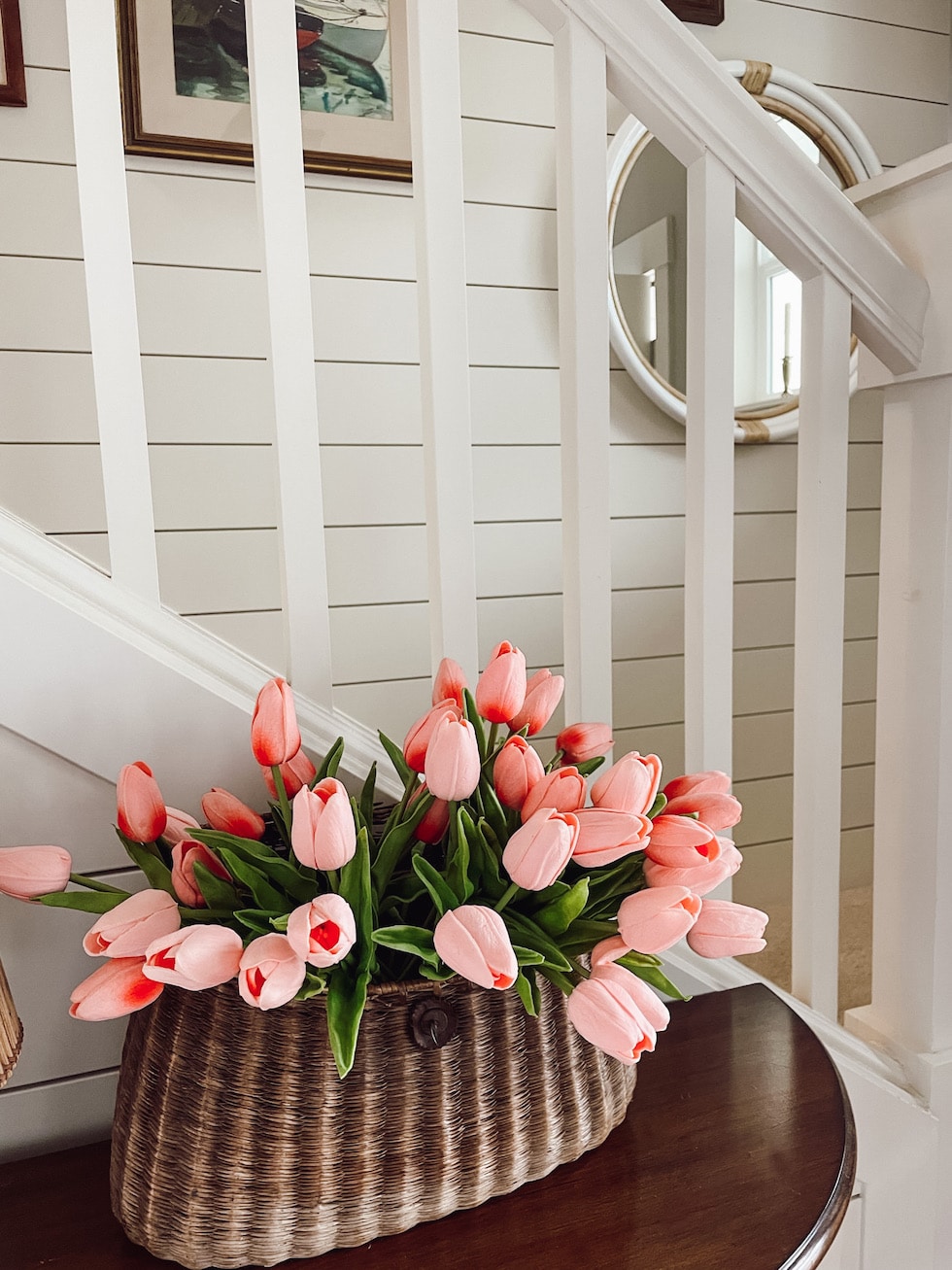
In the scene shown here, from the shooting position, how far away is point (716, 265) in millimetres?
821

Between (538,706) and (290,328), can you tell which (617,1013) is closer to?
(538,706)

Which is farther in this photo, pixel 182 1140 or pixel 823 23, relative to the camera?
pixel 823 23

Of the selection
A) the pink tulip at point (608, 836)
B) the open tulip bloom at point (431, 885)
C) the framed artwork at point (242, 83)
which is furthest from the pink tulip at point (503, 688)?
the framed artwork at point (242, 83)

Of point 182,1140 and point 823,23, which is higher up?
point 823,23

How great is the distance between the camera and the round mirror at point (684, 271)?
177 cm

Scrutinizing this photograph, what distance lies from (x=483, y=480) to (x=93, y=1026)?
1231mm

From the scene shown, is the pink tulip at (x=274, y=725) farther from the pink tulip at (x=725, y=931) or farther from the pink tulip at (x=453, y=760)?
the pink tulip at (x=725, y=931)

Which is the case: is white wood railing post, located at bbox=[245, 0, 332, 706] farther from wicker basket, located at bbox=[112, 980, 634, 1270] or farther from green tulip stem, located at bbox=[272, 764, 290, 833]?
wicker basket, located at bbox=[112, 980, 634, 1270]

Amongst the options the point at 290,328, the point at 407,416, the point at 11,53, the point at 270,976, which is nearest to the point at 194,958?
the point at 270,976

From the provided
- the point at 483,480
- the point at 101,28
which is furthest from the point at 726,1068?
the point at 483,480

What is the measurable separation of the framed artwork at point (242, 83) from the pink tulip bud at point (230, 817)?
1.21 metres

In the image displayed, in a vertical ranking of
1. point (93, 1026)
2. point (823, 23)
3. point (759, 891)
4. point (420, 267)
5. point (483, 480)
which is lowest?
A: point (759, 891)

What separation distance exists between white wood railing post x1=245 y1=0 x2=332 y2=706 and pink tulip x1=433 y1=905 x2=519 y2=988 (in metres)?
0.29

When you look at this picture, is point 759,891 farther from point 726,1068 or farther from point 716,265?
point 716,265
